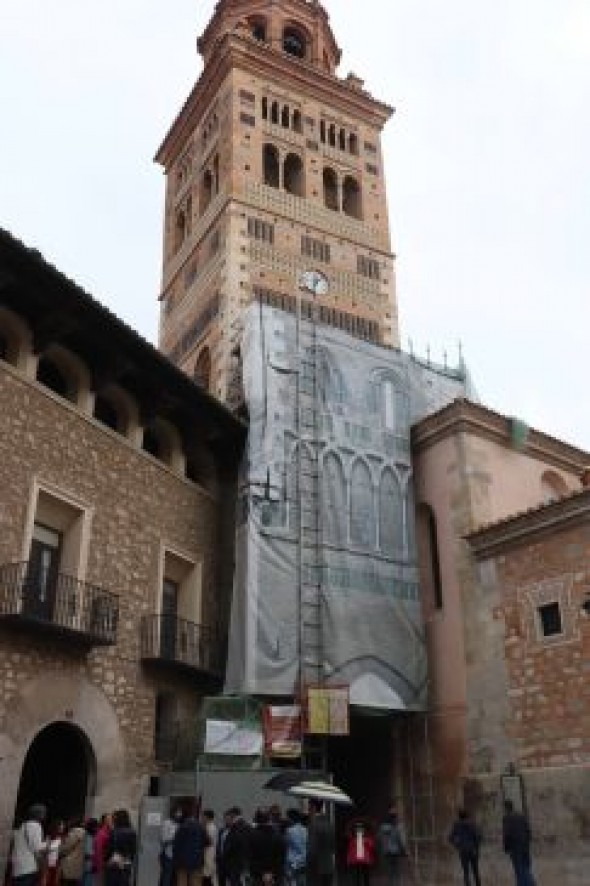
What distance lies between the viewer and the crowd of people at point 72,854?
30.8 ft

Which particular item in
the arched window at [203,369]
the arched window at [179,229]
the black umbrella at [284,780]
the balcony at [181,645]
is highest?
the arched window at [179,229]

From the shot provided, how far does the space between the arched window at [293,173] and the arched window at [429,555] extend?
15.5 metres

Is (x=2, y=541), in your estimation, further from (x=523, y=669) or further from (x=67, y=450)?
(x=523, y=669)

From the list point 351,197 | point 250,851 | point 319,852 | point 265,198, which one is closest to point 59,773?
point 250,851

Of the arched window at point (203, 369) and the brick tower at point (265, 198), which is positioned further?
the brick tower at point (265, 198)

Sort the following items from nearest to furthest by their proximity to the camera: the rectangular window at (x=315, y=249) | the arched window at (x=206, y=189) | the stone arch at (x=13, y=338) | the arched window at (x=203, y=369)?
the stone arch at (x=13, y=338)
the arched window at (x=203, y=369)
the rectangular window at (x=315, y=249)
the arched window at (x=206, y=189)

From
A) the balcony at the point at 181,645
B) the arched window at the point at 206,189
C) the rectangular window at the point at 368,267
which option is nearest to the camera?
the balcony at the point at 181,645

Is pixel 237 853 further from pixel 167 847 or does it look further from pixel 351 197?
pixel 351 197

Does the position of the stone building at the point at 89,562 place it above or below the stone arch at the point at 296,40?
below

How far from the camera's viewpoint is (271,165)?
31406 millimetres

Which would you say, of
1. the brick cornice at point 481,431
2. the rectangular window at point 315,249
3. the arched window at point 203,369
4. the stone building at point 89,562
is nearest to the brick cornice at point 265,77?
the rectangular window at point 315,249

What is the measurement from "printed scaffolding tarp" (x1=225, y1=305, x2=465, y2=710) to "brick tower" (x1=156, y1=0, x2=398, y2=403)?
4.93m

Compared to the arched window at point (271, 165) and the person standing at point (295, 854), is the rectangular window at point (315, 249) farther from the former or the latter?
the person standing at point (295, 854)

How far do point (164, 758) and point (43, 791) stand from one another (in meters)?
1.94
